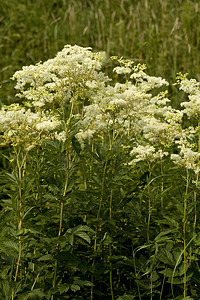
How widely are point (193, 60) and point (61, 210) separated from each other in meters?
4.29

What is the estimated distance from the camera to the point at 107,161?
263cm

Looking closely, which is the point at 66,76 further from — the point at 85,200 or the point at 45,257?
the point at 45,257

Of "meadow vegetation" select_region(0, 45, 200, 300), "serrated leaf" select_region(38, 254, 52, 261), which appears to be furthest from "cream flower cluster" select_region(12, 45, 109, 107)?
"serrated leaf" select_region(38, 254, 52, 261)

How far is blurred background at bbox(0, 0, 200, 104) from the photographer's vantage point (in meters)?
5.82

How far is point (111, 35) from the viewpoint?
21.0 feet

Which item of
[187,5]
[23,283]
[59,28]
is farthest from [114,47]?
[23,283]

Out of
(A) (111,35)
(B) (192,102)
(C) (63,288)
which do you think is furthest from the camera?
(A) (111,35)

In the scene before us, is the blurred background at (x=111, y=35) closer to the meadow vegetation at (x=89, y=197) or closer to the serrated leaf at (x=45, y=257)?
the meadow vegetation at (x=89, y=197)

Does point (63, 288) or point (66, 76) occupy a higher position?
point (66, 76)

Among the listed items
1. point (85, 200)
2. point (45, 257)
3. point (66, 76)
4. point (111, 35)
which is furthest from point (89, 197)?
point (111, 35)

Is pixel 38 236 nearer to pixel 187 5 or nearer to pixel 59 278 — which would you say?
pixel 59 278

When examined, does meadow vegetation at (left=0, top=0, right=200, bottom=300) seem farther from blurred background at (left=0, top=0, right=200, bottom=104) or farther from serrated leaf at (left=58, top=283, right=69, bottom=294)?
blurred background at (left=0, top=0, right=200, bottom=104)

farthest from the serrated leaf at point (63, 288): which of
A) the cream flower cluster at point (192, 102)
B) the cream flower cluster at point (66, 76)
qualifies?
the cream flower cluster at point (192, 102)

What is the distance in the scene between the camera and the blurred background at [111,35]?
582cm
